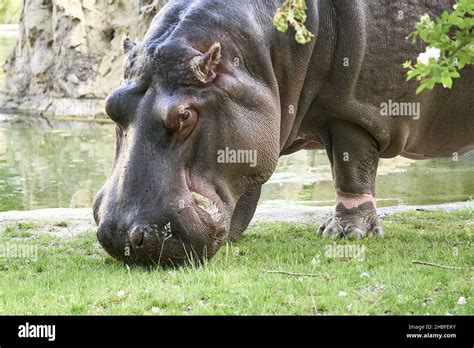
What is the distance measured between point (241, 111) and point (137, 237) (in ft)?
3.50

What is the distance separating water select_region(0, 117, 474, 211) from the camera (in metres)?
11.7

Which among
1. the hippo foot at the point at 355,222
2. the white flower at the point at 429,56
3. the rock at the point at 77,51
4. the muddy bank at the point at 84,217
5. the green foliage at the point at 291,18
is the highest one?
the rock at the point at 77,51

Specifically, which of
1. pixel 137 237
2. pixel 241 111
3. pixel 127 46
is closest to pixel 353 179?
pixel 241 111

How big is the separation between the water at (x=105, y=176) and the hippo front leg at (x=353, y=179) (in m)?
4.27

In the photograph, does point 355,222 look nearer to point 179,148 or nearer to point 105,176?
point 179,148

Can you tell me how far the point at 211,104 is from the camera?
17.4 feet

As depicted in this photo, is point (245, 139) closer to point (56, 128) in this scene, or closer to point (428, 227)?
point (428, 227)

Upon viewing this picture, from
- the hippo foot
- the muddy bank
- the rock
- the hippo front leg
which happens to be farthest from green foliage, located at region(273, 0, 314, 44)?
the rock

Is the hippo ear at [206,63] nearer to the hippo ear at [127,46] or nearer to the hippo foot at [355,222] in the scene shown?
the hippo ear at [127,46]

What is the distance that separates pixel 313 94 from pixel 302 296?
93.7 inches

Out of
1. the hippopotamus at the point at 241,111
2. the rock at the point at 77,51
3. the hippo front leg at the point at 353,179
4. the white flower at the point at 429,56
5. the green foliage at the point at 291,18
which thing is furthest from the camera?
the rock at the point at 77,51

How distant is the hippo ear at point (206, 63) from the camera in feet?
17.2

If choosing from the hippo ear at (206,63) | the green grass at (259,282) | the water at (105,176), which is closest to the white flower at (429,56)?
the green grass at (259,282)
